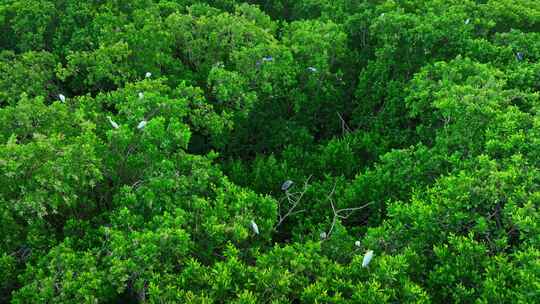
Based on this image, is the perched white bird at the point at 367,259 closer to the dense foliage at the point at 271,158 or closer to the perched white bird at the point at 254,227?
the dense foliage at the point at 271,158

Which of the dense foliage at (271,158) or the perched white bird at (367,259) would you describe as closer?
the dense foliage at (271,158)

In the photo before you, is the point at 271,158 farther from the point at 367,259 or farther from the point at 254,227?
the point at 367,259

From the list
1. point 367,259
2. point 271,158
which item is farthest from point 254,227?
point 271,158

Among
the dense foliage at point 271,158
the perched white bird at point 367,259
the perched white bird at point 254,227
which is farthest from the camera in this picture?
the perched white bird at point 254,227

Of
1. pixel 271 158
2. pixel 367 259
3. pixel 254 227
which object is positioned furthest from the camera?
pixel 271 158

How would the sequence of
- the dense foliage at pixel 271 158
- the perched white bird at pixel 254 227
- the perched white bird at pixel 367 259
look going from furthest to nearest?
1. the perched white bird at pixel 254 227
2. the perched white bird at pixel 367 259
3. the dense foliage at pixel 271 158

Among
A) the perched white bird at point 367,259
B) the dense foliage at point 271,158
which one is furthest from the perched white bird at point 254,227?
the perched white bird at point 367,259

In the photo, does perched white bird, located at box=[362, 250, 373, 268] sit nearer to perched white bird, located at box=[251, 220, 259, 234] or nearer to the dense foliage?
the dense foliage

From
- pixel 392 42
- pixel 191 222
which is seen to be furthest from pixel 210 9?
pixel 191 222

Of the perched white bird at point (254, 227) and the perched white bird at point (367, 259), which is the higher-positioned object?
the perched white bird at point (367, 259)
